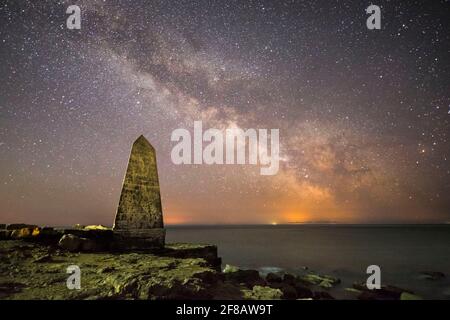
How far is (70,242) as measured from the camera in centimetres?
873

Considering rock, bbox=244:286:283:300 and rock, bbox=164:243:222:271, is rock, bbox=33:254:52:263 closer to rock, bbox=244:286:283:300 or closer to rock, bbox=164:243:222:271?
rock, bbox=164:243:222:271

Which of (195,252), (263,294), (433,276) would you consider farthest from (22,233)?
(433,276)

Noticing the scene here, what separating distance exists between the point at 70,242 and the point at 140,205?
2514 mm

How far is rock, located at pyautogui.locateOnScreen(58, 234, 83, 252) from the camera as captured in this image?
868cm

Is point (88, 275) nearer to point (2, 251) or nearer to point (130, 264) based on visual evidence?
point (130, 264)

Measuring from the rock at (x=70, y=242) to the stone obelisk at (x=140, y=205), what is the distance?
120 centimetres

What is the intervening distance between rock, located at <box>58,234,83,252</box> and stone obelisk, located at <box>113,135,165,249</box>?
3.93 feet

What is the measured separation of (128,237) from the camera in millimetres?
9430

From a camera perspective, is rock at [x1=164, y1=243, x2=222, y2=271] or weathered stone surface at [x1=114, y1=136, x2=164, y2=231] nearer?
weathered stone surface at [x1=114, y1=136, x2=164, y2=231]

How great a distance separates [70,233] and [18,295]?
4483 millimetres

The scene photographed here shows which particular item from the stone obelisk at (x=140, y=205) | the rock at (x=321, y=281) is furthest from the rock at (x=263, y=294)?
the rock at (x=321, y=281)

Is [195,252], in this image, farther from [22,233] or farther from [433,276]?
[433,276]

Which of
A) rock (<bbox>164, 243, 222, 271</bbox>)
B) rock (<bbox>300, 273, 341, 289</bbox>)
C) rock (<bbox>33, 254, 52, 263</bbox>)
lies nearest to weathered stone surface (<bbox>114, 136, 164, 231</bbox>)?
rock (<bbox>164, 243, 222, 271</bbox>)
